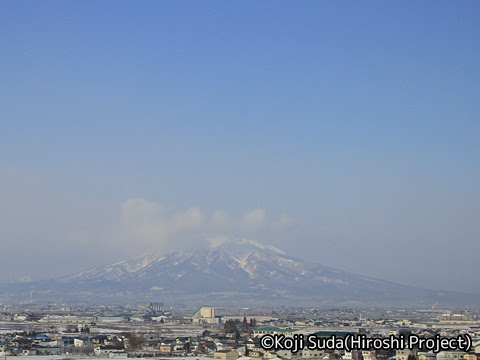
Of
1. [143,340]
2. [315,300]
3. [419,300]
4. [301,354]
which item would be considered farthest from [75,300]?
[301,354]

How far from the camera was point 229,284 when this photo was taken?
302 ft

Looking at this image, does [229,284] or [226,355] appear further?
[229,284]

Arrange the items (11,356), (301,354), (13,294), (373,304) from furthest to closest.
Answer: (13,294), (373,304), (11,356), (301,354)

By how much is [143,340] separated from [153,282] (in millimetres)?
69158

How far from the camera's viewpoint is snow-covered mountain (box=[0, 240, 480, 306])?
79.6m

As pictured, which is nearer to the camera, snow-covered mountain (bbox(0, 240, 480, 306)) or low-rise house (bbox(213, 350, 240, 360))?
low-rise house (bbox(213, 350, 240, 360))

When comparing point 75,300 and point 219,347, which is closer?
point 219,347

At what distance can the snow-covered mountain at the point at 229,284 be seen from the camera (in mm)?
79625

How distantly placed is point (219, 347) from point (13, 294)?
2786 inches

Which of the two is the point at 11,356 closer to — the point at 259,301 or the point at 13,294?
the point at 259,301

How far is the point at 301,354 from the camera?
18.9 m

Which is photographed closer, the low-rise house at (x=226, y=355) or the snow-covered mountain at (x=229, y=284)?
the low-rise house at (x=226, y=355)

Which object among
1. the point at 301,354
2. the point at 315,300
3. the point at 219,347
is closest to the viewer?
the point at 301,354

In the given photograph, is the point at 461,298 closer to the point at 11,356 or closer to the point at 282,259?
the point at 282,259
